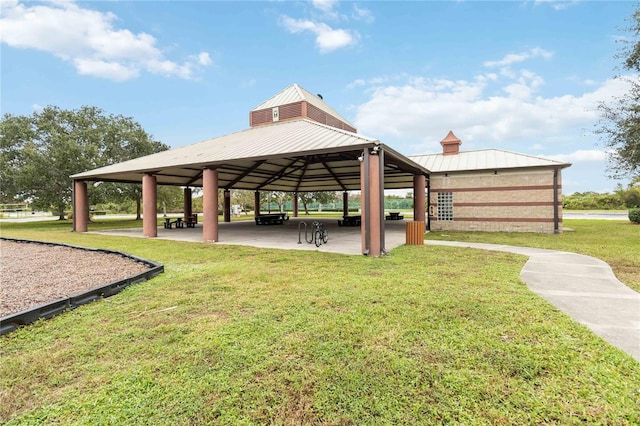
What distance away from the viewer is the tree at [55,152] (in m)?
21.7

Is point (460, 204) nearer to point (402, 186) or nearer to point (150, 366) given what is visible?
point (402, 186)

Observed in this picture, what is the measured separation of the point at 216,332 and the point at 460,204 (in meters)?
16.7

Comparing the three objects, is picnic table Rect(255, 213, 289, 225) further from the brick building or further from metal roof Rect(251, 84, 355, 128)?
the brick building

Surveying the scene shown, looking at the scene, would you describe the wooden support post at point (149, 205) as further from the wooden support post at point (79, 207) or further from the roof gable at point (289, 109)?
the roof gable at point (289, 109)

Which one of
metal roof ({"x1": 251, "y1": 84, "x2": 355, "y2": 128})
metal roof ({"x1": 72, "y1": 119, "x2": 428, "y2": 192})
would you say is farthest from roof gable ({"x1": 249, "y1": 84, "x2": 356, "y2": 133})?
metal roof ({"x1": 72, "y1": 119, "x2": 428, "y2": 192})

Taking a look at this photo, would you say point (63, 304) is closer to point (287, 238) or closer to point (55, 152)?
point (287, 238)

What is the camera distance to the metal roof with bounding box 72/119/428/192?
34.2 ft

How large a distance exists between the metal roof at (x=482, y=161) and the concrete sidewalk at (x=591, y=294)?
29.0ft

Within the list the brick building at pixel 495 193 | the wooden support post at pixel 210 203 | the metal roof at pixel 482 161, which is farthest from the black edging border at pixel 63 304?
the metal roof at pixel 482 161

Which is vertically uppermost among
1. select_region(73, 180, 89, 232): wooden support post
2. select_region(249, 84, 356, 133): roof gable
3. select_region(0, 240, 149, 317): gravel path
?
select_region(249, 84, 356, 133): roof gable

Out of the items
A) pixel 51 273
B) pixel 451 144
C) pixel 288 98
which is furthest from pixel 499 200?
pixel 51 273

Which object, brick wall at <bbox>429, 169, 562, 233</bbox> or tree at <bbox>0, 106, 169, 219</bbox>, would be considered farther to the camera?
tree at <bbox>0, 106, 169, 219</bbox>

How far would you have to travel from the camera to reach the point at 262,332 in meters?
3.57

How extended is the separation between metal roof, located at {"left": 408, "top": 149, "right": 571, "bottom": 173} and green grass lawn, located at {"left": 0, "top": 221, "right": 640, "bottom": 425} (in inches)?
521
